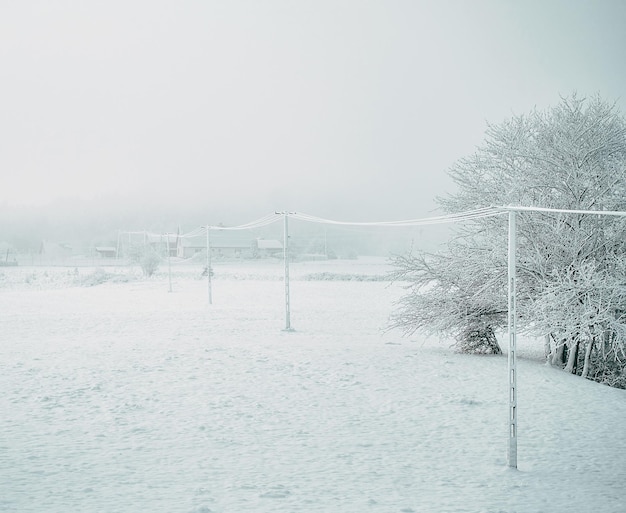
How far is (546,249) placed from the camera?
14.9 meters

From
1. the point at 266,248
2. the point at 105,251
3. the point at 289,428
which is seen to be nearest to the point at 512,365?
the point at 289,428

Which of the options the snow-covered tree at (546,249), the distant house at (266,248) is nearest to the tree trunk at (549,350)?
the snow-covered tree at (546,249)

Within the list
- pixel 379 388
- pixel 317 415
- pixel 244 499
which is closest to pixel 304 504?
pixel 244 499

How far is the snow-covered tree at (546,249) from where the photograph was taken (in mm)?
13875

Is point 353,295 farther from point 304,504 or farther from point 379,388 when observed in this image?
point 304,504

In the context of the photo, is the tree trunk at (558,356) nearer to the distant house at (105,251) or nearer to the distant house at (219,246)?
the distant house at (219,246)

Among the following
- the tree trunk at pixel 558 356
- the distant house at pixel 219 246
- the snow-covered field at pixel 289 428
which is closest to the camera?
the snow-covered field at pixel 289 428

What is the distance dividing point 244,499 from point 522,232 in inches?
416

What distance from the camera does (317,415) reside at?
10.6 metres

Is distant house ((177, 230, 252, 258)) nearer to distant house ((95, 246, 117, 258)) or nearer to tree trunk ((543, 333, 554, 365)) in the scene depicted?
distant house ((95, 246, 117, 258))

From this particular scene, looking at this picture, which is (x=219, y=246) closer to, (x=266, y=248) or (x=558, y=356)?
(x=266, y=248)

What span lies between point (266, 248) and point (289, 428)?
83464 mm

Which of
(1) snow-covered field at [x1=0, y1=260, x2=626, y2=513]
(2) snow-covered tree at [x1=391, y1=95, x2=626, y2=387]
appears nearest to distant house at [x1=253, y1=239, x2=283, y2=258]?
(1) snow-covered field at [x1=0, y1=260, x2=626, y2=513]

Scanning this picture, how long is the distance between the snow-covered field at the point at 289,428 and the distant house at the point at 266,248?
70.5 metres
